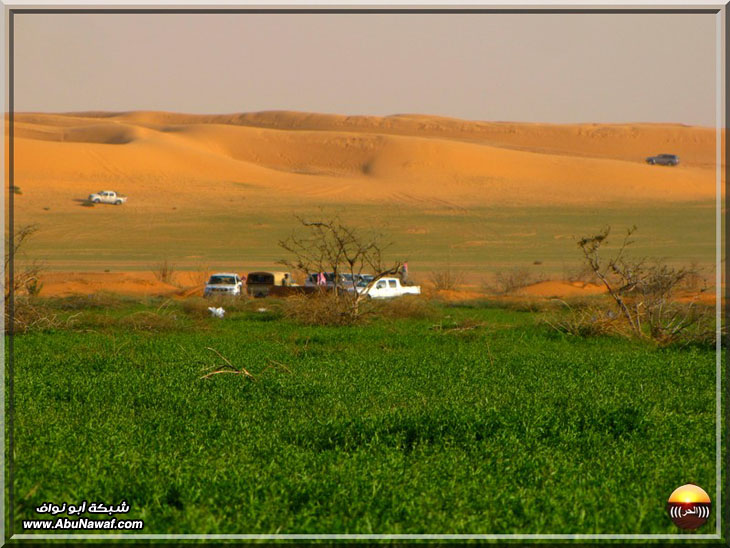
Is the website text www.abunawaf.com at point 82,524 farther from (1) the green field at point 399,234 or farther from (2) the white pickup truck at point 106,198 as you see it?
(2) the white pickup truck at point 106,198

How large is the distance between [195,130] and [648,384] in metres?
111

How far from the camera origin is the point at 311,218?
60.0 meters

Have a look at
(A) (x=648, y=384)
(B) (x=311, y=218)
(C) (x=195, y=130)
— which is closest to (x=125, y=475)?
(A) (x=648, y=384)

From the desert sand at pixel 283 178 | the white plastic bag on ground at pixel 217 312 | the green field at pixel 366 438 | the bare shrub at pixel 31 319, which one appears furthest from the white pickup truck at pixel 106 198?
the green field at pixel 366 438

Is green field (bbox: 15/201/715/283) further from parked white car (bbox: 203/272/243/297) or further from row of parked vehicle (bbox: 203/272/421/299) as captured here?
parked white car (bbox: 203/272/243/297)

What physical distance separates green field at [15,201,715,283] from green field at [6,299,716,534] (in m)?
30.5

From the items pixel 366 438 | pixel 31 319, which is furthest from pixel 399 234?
pixel 366 438

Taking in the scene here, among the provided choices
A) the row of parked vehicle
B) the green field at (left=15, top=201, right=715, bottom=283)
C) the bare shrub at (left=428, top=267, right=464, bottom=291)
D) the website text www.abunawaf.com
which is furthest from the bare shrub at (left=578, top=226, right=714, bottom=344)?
the green field at (left=15, top=201, right=715, bottom=283)

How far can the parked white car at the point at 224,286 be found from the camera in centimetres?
3148

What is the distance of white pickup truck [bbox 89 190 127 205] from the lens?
6375cm

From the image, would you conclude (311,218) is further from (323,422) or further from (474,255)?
(323,422)

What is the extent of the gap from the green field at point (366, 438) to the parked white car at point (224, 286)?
47.7 ft

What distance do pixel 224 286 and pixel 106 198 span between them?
35545 millimetres

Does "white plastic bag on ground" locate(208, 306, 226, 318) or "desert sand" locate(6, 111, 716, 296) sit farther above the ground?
"desert sand" locate(6, 111, 716, 296)
